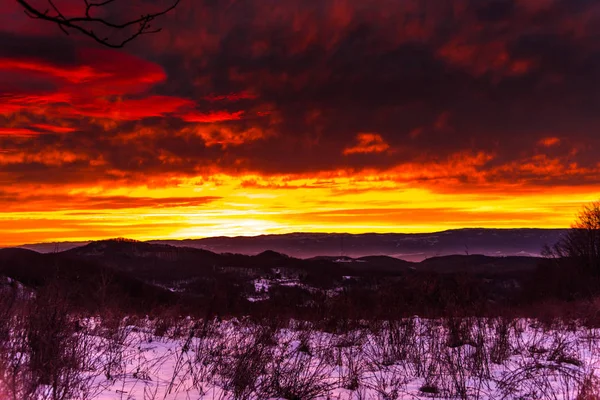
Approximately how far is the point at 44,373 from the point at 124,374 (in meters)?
1.52

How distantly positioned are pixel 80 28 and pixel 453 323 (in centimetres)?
783

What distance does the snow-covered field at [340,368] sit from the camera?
213 inches

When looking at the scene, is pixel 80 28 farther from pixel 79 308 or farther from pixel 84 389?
pixel 79 308

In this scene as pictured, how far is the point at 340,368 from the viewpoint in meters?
6.45

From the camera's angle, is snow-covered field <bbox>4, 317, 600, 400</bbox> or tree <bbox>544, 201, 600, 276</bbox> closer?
snow-covered field <bbox>4, 317, 600, 400</bbox>

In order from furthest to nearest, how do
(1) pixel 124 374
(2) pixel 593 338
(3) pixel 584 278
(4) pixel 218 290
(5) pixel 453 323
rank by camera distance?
(3) pixel 584 278, (4) pixel 218 290, (2) pixel 593 338, (5) pixel 453 323, (1) pixel 124 374

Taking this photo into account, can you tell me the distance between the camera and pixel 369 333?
9.66 m

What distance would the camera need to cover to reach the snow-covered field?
5406 millimetres

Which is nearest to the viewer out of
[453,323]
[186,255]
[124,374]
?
[124,374]

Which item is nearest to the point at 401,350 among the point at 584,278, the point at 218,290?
the point at 218,290

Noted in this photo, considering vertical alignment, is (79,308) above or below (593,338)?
above

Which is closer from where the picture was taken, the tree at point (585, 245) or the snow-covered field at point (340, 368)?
the snow-covered field at point (340, 368)

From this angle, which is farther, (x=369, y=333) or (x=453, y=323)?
(x=369, y=333)

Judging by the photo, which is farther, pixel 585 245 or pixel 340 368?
pixel 585 245
